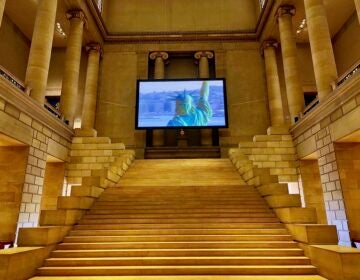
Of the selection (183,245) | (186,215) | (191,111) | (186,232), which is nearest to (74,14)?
(191,111)

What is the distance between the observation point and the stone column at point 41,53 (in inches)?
342

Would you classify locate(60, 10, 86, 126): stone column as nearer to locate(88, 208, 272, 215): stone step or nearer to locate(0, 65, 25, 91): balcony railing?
locate(0, 65, 25, 91): balcony railing

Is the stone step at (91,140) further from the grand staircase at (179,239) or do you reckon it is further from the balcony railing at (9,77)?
the grand staircase at (179,239)

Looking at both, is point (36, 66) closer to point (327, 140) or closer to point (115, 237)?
point (115, 237)

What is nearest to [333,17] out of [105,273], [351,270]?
[351,270]

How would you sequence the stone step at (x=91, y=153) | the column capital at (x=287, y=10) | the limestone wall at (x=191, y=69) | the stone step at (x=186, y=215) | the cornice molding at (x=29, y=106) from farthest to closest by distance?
1. the limestone wall at (x=191, y=69)
2. the column capital at (x=287, y=10)
3. the stone step at (x=91, y=153)
4. the cornice molding at (x=29, y=106)
5. the stone step at (x=186, y=215)

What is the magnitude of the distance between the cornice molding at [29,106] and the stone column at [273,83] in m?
9.76

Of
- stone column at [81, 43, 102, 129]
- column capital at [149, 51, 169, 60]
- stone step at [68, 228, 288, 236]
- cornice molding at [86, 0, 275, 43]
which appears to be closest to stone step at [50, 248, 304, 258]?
stone step at [68, 228, 288, 236]

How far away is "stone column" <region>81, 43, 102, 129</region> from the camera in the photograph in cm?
1435

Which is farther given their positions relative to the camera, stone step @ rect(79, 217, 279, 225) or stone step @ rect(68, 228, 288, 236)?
stone step @ rect(79, 217, 279, 225)

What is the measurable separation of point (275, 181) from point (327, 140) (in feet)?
8.07

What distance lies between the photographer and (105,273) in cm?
418

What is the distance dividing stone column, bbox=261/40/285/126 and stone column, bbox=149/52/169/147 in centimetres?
559

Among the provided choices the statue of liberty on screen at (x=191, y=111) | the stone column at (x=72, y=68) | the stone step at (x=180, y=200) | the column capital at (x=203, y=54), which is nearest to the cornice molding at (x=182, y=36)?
the column capital at (x=203, y=54)
